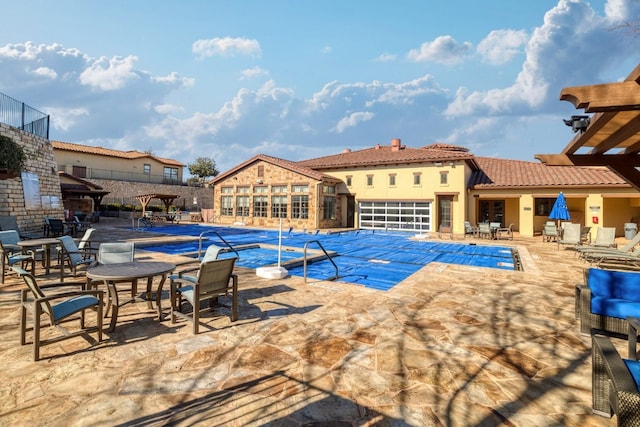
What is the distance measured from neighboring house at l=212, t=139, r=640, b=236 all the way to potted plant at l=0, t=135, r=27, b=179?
1649 cm

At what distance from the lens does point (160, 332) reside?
463 cm

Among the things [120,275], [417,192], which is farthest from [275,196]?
[120,275]

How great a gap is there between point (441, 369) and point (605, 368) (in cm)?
152

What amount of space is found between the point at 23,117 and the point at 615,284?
949 inches

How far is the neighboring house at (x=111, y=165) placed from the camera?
125 feet

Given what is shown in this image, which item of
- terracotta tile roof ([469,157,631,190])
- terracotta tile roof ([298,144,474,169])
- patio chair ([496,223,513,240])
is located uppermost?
terracotta tile roof ([298,144,474,169])

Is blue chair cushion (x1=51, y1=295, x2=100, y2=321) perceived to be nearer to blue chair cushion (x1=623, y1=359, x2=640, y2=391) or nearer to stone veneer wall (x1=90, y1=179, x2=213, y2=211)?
blue chair cushion (x1=623, y1=359, x2=640, y2=391)

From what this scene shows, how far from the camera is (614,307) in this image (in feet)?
14.4

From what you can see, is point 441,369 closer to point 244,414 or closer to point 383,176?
point 244,414

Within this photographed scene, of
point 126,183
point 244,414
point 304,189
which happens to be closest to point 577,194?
point 304,189

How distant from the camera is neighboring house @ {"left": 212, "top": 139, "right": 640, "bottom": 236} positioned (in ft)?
72.7

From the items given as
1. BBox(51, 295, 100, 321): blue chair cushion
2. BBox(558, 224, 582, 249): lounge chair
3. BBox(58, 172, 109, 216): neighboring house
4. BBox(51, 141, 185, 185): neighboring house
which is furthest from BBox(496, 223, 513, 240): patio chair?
BBox(51, 141, 185, 185): neighboring house

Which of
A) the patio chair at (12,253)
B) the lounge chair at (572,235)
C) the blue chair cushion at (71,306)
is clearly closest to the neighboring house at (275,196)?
the lounge chair at (572,235)

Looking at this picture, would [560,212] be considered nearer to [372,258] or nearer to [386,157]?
[372,258]
